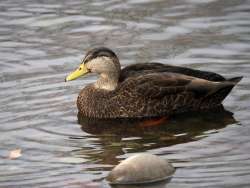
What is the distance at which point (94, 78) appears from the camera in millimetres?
13375

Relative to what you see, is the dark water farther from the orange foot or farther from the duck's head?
the duck's head

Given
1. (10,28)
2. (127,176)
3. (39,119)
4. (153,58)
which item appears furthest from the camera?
(10,28)

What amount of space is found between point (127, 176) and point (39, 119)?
9.05 feet

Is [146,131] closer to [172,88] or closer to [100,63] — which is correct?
[172,88]

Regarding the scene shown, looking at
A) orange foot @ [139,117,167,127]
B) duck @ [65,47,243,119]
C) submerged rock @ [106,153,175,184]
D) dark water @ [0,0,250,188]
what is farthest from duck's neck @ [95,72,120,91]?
submerged rock @ [106,153,175,184]

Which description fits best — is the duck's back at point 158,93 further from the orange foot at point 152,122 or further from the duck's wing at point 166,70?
the orange foot at point 152,122

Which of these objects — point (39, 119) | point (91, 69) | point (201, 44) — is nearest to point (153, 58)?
point (201, 44)

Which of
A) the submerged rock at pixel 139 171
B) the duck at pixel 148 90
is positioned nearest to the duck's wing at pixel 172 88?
the duck at pixel 148 90

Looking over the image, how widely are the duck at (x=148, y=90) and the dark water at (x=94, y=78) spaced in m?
0.26

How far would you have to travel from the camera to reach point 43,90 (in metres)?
12.6

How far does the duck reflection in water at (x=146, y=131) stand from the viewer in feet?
34.5

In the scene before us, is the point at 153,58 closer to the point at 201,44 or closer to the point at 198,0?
the point at 201,44

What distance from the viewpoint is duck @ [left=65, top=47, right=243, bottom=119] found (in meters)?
12.1

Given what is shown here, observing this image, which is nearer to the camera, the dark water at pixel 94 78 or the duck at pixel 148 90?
the dark water at pixel 94 78
